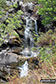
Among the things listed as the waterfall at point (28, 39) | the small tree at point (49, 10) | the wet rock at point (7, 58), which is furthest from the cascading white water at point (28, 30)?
the wet rock at point (7, 58)

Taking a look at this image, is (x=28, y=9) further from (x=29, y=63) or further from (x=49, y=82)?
(x=49, y=82)

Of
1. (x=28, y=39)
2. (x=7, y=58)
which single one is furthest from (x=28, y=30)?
(x=7, y=58)

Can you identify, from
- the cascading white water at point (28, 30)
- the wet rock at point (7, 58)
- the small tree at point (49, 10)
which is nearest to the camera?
the wet rock at point (7, 58)

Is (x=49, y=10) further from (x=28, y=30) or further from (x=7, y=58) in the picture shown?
(x=7, y=58)

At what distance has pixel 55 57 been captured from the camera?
5.90m

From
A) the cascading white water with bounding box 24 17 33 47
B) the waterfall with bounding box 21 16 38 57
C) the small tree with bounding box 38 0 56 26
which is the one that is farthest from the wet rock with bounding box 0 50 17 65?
the small tree with bounding box 38 0 56 26

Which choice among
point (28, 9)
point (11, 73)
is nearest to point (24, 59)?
point (11, 73)

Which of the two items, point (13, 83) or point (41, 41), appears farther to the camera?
point (41, 41)

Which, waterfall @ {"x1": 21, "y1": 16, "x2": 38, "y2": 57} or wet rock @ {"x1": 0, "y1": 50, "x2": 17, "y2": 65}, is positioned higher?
waterfall @ {"x1": 21, "y1": 16, "x2": 38, "y2": 57}

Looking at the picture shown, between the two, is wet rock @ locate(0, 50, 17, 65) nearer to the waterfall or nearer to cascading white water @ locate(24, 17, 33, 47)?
Result: the waterfall

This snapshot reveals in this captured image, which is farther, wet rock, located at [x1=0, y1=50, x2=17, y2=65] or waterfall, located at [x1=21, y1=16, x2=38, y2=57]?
waterfall, located at [x1=21, y1=16, x2=38, y2=57]

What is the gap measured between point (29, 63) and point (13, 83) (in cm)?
317

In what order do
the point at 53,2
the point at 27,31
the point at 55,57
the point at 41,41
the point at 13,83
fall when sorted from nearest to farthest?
the point at 13,83, the point at 55,57, the point at 41,41, the point at 53,2, the point at 27,31

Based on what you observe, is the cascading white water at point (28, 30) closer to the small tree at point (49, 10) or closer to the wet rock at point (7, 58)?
the small tree at point (49, 10)
